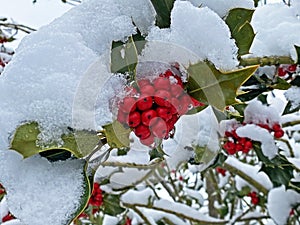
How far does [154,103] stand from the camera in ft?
2.03

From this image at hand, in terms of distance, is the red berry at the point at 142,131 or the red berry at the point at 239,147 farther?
the red berry at the point at 239,147

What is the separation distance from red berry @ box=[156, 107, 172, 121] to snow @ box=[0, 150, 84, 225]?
0.51 feet

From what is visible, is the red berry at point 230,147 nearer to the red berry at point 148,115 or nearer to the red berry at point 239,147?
the red berry at point 239,147

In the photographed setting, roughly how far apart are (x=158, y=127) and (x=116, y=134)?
0.23ft

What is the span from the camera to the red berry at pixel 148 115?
23.8 inches

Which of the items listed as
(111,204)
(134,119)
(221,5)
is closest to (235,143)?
(111,204)

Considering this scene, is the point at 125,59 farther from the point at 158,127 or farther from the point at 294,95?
the point at 294,95

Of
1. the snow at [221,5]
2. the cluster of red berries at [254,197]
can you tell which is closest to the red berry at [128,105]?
the snow at [221,5]

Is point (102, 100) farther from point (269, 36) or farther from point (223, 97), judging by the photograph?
point (269, 36)

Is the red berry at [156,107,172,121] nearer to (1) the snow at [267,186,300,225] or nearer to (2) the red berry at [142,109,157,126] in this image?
(2) the red berry at [142,109,157,126]

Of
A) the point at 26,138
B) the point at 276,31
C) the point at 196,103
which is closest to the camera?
the point at 26,138

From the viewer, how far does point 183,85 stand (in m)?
0.62

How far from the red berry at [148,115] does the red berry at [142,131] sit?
0.02 meters

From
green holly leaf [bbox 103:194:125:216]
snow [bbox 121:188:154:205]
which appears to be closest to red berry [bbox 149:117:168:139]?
green holly leaf [bbox 103:194:125:216]
